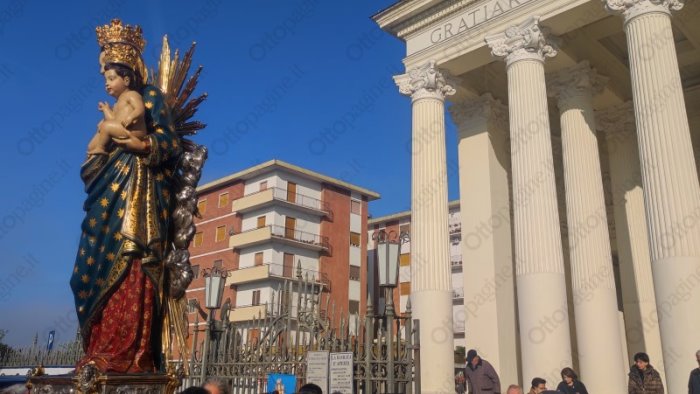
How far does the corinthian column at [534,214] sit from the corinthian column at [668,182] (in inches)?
78.1

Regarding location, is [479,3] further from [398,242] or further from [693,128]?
[398,242]

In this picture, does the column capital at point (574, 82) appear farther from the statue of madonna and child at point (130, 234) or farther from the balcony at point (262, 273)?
the balcony at point (262, 273)

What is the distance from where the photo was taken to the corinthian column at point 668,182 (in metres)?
9.48

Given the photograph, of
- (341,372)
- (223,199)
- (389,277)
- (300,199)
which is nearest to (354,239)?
(300,199)

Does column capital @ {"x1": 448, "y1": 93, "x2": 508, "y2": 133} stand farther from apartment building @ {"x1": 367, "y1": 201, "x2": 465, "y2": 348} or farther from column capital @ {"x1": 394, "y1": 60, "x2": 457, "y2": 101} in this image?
apartment building @ {"x1": 367, "y1": 201, "x2": 465, "y2": 348}

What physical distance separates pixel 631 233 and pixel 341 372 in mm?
10893

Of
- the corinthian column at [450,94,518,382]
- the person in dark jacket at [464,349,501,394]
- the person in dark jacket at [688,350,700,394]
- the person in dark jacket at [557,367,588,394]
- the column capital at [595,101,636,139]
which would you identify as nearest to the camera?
the person in dark jacket at [688,350,700,394]

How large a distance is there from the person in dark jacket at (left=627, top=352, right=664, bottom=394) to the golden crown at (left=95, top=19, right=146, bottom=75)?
8511 mm

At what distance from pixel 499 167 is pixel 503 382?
592cm

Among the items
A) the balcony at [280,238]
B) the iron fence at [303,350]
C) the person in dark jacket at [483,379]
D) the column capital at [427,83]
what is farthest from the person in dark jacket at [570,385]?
the balcony at [280,238]

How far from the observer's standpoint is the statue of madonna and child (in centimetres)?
422

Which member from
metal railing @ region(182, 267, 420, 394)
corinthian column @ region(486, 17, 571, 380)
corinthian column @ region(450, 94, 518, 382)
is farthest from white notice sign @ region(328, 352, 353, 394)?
corinthian column @ region(450, 94, 518, 382)

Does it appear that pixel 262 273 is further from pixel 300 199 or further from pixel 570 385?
pixel 570 385

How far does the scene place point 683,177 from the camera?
9945 mm
